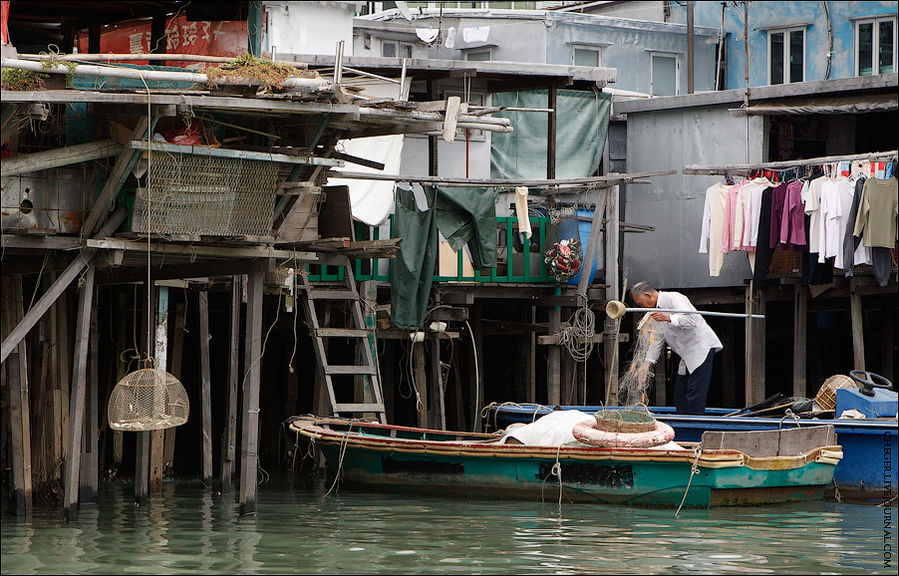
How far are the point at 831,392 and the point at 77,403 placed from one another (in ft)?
27.8

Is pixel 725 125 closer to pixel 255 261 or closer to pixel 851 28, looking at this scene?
pixel 851 28

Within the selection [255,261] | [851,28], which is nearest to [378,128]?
[255,261]

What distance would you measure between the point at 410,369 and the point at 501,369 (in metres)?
4.73

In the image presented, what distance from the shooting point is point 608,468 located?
13289 mm

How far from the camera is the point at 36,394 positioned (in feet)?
46.4

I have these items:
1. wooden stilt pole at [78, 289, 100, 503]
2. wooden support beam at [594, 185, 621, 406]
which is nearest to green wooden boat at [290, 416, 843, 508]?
wooden stilt pole at [78, 289, 100, 503]

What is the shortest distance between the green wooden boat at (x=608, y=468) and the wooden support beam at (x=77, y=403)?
3.09m

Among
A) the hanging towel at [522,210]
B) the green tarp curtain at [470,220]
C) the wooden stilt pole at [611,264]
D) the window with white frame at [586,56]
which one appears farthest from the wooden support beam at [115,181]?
the window with white frame at [586,56]

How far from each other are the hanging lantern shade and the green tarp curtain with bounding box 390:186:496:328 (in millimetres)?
5352

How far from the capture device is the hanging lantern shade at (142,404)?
1190 centimetres

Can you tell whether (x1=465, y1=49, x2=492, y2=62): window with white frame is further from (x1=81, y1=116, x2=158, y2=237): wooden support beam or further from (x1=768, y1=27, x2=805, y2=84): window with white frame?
(x1=81, y1=116, x2=158, y2=237): wooden support beam

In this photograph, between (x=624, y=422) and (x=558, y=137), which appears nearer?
(x=624, y=422)

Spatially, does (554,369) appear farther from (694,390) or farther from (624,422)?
(624,422)

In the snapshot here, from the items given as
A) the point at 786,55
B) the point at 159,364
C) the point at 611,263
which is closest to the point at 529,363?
the point at 611,263
